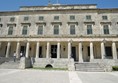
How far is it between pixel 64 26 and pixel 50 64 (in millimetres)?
9134

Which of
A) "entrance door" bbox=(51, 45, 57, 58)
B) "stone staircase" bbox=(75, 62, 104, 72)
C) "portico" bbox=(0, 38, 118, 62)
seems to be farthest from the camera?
"entrance door" bbox=(51, 45, 57, 58)

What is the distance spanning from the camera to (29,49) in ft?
90.8

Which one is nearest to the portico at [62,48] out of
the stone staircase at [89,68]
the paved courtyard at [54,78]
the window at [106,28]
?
the window at [106,28]

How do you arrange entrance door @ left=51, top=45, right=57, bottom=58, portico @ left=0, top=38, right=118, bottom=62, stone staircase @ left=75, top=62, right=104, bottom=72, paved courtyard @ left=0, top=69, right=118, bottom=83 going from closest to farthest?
paved courtyard @ left=0, top=69, right=118, bottom=83 < stone staircase @ left=75, top=62, right=104, bottom=72 < portico @ left=0, top=38, right=118, bottom=62 < entrance door @ left=51, top=45, right=57, bottom=58

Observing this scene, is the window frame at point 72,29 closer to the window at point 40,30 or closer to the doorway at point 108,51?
the window at point 40,30

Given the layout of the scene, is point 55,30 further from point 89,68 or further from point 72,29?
point 89,68

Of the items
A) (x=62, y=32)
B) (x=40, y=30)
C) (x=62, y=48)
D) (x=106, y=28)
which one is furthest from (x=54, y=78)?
(x=106, y=28)

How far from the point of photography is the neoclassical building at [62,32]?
24.9m

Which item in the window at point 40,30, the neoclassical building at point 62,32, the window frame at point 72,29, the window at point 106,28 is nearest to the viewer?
the neoclassical building at point 62,32

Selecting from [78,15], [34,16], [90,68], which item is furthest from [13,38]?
[90,68]

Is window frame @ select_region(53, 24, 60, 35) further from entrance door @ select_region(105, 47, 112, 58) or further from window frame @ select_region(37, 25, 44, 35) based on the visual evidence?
entrance door @ select_region(105, 47, 112, 58)

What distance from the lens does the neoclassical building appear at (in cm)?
2486

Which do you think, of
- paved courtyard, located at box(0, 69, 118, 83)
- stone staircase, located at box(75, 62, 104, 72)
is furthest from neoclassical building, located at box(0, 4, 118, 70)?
paved courtyard, located at box(0, 69, 118, 83)

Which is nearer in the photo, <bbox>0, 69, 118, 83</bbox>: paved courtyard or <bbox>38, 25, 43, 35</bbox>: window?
<bbox>0, 69, 118, 83</bbox>: paved courtyard
